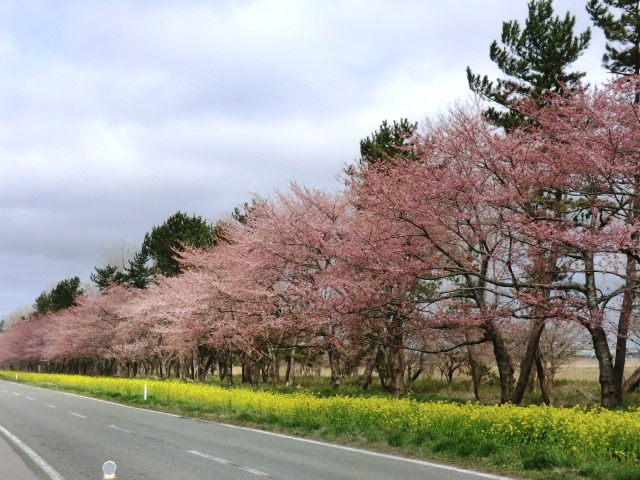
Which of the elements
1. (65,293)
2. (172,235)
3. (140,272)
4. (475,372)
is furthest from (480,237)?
(65,293)

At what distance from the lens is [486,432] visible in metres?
10.9

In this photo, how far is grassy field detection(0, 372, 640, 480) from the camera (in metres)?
8.87

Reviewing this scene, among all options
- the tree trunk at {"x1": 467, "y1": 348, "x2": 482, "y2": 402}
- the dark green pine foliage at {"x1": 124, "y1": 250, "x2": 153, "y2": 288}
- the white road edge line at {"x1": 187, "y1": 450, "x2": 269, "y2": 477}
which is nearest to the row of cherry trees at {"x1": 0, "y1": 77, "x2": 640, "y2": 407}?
the white road edge line at {"x1": 187, "y1": 450, "x2": 269, "y2": 477}

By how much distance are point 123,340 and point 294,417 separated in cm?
5060

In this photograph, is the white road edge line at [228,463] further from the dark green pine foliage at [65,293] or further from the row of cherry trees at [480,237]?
the dark green pine foliage at [65,293]

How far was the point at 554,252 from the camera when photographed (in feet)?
50.1

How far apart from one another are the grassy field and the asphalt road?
82cm

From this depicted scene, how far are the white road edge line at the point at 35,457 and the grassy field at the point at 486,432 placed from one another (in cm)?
554

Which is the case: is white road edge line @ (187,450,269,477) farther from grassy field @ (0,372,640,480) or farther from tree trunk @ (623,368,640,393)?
tree trunk @ (623,368,640,393)

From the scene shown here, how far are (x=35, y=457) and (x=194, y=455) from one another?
280 centimetres

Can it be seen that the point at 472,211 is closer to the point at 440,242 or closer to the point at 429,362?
the point at 440,242

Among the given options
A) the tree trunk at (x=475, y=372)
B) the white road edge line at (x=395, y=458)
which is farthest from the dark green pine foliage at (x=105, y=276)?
the white road edge line at (x=395, y=458)

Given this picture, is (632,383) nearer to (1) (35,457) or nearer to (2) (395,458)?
(2) (395,458)

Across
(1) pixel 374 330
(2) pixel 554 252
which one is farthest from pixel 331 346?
(2) pixel 554 252
